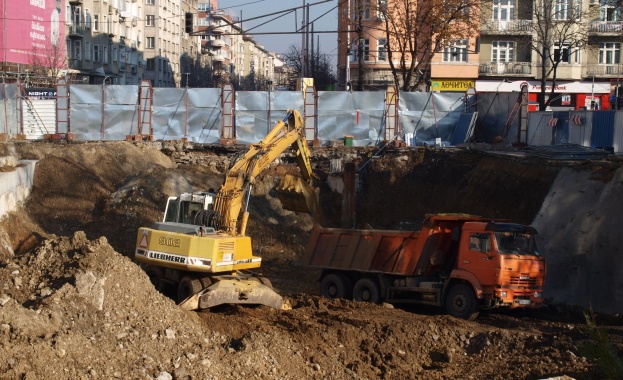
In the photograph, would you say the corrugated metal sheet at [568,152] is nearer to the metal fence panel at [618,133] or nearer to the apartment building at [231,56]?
the metal fence panel at [618,133]

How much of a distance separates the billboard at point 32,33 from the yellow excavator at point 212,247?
32812 millimetres

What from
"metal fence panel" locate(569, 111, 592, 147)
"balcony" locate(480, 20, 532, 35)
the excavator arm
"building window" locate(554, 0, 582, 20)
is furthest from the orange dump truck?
"balcony" locate(480, 20, 532, 35)

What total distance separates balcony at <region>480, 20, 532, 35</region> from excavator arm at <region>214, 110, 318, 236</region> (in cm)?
3851

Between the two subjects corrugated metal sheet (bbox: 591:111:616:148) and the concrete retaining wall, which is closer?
the concrete retaining wall

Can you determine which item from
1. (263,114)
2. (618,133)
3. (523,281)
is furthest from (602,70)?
(523,281)

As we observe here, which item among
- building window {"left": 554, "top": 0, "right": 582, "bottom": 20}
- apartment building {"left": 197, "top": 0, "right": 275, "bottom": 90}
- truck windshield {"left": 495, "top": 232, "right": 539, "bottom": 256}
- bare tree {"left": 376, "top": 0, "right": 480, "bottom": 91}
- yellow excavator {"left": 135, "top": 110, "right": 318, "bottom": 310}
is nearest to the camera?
yellow excavator {"left": 135, "top": 110, "right": 318, "bottom": 310}

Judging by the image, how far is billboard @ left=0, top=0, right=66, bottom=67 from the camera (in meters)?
47.4

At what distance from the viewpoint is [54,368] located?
379 inches

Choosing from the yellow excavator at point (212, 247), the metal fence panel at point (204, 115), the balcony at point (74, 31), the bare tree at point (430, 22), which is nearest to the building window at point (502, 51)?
the bare tree at point (430, 22)

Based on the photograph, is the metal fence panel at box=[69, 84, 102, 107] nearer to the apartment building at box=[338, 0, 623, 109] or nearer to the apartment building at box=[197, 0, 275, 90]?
the apartment building at box=[338, 0, 623, 109]

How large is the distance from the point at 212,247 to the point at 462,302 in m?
5.80

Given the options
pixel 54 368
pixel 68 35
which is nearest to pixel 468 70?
pixel 68 35

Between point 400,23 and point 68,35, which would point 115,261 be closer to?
point 400,23

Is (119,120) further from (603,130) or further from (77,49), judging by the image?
(77,49)
